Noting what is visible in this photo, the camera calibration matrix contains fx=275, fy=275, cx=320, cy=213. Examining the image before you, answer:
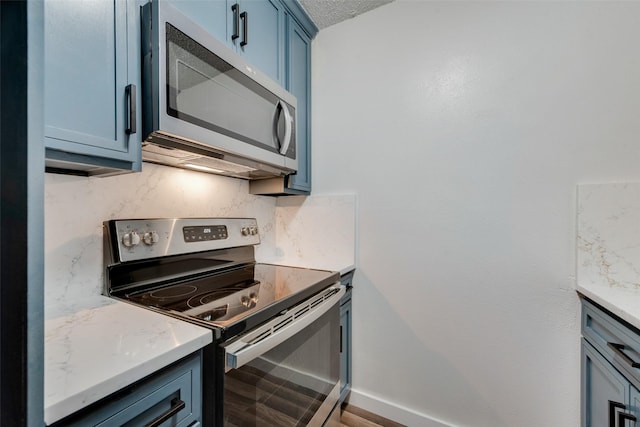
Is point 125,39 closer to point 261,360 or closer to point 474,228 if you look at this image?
point 261,360

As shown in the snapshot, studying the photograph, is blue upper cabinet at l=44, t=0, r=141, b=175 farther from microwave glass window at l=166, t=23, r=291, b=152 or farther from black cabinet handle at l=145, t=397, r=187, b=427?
black cabinet handle at l=145, t=397, r=187, b=427

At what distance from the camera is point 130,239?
98 centimetres

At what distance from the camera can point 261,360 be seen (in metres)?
0.81

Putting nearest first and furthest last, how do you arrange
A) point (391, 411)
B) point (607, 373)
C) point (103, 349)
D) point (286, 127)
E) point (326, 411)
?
point (103, 349) < point (607, 373) < point (326, 411) < point (286, 127) < point (391, 411)

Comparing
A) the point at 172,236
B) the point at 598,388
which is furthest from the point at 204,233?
the point at 598,388

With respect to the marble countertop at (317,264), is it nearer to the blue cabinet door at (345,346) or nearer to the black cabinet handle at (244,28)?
the blue cabinet door at (345,346)

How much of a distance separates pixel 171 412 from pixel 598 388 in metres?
1.43

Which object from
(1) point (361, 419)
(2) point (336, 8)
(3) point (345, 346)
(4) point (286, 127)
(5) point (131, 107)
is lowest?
(1) point (361, 419)

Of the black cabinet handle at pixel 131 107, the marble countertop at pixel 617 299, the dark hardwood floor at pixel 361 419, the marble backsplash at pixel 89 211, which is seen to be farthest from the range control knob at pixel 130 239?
the marble countertop at pixel 617 299

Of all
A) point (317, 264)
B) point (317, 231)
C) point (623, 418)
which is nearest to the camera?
point (623, 418)

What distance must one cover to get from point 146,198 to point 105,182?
157mm

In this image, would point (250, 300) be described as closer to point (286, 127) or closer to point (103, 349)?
point (103, 349)

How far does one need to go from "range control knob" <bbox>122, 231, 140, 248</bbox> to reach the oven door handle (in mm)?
561

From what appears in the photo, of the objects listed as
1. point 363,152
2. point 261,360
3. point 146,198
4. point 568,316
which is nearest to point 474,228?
point 568,316
